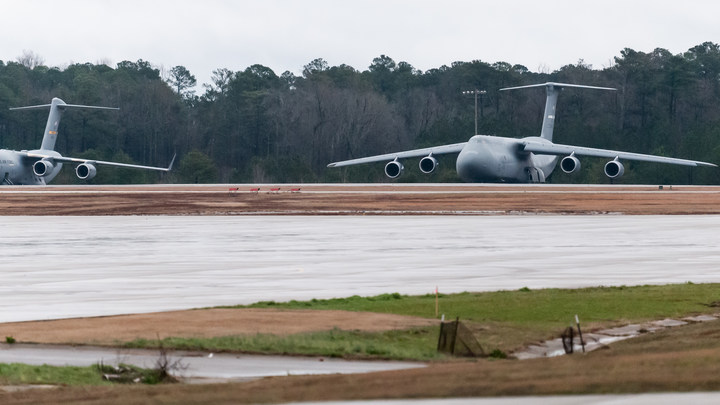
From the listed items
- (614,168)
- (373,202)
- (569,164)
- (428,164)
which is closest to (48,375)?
(373,202)

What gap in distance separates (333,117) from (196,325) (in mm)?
105259

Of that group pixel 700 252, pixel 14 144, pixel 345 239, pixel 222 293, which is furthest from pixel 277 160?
pixel 222 293

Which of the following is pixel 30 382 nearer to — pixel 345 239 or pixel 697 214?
pixel 345 239

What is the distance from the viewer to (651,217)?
5181 centimetres

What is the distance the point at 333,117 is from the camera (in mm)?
122750

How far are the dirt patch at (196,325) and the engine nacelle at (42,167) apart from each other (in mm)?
72984

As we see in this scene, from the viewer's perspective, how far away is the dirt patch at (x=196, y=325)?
1702 centimetres

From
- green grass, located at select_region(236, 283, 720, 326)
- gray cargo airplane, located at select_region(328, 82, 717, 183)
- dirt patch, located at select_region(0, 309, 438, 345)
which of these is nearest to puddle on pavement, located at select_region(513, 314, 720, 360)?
green grass, located at select_region(236, 283, 720, 326)

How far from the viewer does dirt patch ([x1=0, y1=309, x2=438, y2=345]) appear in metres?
17.0

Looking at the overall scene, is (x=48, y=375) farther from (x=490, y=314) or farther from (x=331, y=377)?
(x=490, y=314)

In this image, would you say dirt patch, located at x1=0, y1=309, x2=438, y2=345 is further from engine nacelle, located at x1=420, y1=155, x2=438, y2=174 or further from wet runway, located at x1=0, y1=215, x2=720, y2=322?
engine nacelle, located at x1=420, y1=155, x2=438, y2=174

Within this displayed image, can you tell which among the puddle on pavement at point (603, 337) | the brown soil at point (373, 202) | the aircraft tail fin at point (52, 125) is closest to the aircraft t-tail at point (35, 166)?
the aircraft tail fin at point (52, 125)

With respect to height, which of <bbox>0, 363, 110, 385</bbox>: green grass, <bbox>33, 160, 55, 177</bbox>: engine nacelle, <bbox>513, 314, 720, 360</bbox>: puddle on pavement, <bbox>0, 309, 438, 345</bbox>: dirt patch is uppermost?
<bbox>33, 160, 55, 177</bbox>: engine nacelle

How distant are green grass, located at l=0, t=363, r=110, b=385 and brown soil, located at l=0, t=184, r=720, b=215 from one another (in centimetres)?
4288
